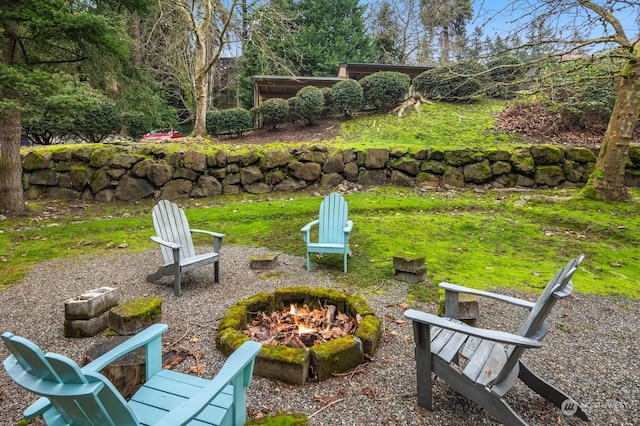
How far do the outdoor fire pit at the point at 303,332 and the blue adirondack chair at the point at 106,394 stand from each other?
21.9 inches

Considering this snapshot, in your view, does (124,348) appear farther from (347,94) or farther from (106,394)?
(347,94)

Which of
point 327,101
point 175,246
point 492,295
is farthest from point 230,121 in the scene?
point 492,295

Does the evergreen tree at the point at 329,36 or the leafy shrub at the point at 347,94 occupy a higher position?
the evergreen tree at the point at 329,36

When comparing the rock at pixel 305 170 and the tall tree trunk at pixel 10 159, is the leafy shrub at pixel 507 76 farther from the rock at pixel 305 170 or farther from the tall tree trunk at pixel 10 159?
the tall tree trunk at pixel 10 159

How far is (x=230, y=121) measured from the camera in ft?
37.1

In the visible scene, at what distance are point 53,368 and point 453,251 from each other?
4495 mm

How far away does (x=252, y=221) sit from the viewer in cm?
624

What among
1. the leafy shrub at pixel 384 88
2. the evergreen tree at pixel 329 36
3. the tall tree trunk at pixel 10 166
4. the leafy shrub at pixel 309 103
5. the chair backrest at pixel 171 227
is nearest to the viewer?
the chair backrest at pixel 171 227

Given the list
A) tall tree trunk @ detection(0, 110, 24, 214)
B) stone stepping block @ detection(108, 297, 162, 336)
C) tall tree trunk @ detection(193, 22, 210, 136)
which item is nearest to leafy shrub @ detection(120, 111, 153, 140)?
tall tree trunk @ detection(193, 22, 210, 136)

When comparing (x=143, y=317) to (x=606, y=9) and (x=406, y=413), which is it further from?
(x=606, y=9)

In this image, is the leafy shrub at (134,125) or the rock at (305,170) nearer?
the rock at (305,170)

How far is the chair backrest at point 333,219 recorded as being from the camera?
14.5ft

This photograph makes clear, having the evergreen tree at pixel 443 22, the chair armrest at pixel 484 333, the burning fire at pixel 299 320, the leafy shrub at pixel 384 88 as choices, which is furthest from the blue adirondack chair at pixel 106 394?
the evergreen tree at pixel 443 22

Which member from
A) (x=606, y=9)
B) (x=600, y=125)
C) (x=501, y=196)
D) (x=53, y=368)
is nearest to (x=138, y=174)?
(x=53, y=368)
